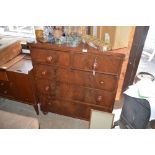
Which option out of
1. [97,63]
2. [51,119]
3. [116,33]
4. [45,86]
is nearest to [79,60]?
[97,63]

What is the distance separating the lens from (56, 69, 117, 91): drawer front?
179cm

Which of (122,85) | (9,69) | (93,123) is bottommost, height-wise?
(93,123)

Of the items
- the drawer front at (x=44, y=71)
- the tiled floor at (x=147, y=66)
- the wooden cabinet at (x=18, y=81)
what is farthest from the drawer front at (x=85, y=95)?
the tiled floor at (x=147, y=66)

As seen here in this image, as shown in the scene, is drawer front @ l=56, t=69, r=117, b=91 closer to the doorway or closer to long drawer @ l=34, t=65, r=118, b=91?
long drawer @ l=34, t=65, r=118, b=91

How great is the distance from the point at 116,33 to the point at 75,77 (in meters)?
0.64

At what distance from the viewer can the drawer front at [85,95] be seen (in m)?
1.92

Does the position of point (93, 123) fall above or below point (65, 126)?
above

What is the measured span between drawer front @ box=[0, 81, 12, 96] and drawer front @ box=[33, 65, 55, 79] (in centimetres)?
58

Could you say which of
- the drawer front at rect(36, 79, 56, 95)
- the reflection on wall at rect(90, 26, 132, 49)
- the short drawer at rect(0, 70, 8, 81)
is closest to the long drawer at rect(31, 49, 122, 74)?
the reflection on wall at rect(90, 26, 132, 49)

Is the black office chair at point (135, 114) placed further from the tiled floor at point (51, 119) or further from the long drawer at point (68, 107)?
the tiled floor at point (51, 119)
